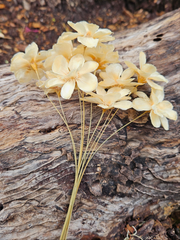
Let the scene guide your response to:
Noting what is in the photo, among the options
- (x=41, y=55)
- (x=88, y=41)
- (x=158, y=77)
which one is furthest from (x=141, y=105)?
(x=41, y=55)

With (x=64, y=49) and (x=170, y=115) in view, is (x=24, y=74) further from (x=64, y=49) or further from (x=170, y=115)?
(x=170, y=115)

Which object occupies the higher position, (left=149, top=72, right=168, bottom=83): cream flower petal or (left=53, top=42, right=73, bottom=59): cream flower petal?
(left=53, top=42, right=73, bottom=59): cream flower petal

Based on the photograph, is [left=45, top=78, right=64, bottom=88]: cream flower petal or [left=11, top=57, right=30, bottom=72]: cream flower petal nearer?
[left=45, top=78, right=64, bottom=88]: cream flower petal

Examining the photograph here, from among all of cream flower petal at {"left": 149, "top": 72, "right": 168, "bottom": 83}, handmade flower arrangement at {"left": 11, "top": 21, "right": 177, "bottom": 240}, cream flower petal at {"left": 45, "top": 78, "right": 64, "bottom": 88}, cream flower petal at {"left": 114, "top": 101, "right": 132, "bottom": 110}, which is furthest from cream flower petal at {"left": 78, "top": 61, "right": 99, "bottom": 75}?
cream flower petal at {"left": 149, "top": 72, "right": 168, "bottom": 83}

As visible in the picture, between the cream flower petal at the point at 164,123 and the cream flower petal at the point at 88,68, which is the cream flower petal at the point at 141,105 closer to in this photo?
the cream flower petal at the point at 164,123

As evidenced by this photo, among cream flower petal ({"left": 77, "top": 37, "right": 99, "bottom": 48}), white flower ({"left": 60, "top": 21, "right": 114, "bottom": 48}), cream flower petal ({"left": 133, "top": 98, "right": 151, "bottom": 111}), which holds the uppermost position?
white flower ({"left": 60, "top": 21, "right": 114, "bottom": 48})

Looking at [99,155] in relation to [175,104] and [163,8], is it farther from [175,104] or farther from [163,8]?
[163,8]

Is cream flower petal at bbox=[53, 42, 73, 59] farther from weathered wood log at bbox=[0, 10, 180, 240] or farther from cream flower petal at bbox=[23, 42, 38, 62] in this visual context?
weathered wood log at bbox=[0, 10, 180, 240]
